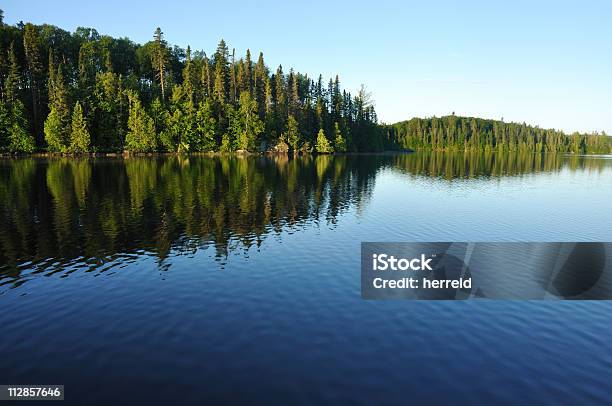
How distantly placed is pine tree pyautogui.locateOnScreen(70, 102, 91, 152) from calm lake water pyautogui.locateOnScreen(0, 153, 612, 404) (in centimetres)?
8847

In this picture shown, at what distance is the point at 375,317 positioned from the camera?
65.6 ft

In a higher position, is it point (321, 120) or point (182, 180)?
point (321, 120)

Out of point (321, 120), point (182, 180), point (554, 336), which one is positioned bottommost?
point (554, 336)

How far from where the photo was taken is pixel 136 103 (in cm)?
13162

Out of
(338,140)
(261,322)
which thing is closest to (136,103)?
(338,140)

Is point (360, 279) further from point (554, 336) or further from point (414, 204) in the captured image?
point (414, 204)

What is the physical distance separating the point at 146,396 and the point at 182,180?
6065 centimetres

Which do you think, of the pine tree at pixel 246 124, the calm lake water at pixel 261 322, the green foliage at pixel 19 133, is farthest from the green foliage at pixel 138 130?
the calm lake water at pixel 261 322

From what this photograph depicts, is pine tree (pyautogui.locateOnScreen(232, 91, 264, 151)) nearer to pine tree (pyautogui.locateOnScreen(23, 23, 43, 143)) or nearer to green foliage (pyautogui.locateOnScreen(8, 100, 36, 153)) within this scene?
pine tree (pyautogui.locateOnScreen(23, 23, 43, 143))

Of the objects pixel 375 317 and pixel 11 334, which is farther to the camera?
pixel 375 317

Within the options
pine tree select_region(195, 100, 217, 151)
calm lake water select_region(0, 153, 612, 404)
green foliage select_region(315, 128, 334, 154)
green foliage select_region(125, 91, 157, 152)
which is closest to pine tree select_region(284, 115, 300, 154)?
green foliage select_region(315, 128, 334, 154)

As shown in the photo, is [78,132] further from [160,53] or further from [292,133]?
→ [292,133]

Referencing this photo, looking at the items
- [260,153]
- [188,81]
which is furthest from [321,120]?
[188,81]

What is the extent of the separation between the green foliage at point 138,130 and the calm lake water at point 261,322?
93.2 metres
